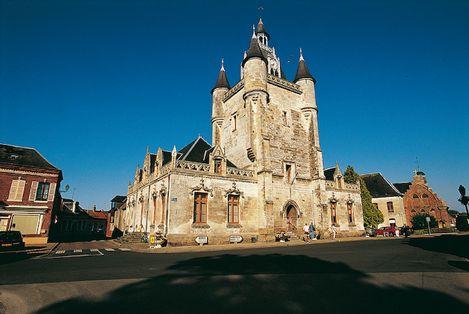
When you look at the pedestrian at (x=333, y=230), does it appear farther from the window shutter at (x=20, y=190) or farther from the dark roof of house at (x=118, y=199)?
the dark roof of house at (x=118, y=199)

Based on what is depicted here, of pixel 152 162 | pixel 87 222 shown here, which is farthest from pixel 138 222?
pixel 87 222

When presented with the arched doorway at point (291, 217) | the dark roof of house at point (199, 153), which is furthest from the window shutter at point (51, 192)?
the arched doorway at point (291, 217)

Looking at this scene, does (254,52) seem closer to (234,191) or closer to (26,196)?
(234,191)

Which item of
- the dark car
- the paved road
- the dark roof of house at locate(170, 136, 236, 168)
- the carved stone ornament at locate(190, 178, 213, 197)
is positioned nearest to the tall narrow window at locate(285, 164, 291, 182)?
the dark roof of house at locate(170, 136, 236, 168)

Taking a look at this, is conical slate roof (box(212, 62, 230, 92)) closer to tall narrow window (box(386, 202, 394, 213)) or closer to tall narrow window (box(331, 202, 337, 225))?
tall narrow window (box(331, 202, 337, 225))

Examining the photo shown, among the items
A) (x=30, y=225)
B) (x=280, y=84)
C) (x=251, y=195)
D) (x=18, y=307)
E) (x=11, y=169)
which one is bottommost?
(x=18, y=307)

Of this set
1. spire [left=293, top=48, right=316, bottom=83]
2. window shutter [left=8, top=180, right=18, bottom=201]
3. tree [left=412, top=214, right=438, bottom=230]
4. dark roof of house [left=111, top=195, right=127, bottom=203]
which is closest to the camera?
window shutter [left=8, top=180, right=18, bottom=201]

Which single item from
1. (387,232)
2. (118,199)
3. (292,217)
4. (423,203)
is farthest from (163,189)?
(423,203)

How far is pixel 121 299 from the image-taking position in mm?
5711

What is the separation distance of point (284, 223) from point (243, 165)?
690 centimetres

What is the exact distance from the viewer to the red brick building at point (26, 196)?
2466 centimetres

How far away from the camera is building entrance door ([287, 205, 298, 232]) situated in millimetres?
25830

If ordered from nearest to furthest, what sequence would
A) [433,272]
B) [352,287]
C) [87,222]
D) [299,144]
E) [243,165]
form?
[352,287] → [433,272] → [243,165] → [299,144] → [87,222]

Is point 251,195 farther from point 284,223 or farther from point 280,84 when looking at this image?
point 280,84
